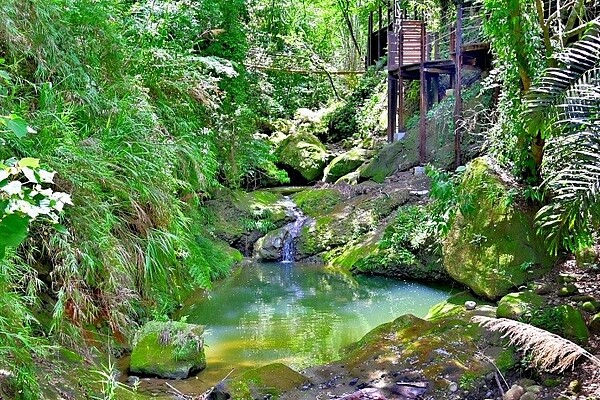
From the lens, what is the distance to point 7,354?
2182 millimetres

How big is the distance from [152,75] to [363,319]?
3.86m

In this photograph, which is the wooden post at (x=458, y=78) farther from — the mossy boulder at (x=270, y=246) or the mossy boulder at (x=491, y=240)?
the mossy boulder at (x=270, y=246)

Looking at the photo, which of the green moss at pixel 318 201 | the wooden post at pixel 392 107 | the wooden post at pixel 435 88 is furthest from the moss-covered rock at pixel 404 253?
the wooden post at pixel 435 88

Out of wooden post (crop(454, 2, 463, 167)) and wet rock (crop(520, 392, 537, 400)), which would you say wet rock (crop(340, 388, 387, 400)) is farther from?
wooden post (crop(454, 2, 463, 167))

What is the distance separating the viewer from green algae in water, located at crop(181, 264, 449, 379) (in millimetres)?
5742

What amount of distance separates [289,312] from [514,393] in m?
4.15

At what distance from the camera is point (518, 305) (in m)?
5.00

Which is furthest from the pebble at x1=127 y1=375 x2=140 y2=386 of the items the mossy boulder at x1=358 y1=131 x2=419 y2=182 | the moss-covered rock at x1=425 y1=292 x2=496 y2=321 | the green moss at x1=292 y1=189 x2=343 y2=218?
the mossy boulder at x1=358 y1=131 x2=419 y2=182

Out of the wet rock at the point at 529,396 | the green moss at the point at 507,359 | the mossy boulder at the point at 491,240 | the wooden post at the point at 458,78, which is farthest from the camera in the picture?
the wooden post at the point at 458,78

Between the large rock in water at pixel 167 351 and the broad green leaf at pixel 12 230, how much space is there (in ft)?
11.7

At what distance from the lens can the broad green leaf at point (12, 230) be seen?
3.81ft

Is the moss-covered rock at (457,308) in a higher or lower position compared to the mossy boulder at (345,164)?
lower

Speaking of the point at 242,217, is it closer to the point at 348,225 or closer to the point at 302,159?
the point at 348,225

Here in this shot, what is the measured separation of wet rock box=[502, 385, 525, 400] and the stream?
6.43 ft
